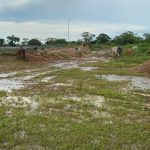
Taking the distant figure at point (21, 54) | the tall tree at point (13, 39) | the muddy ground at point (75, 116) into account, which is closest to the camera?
the muddy ground at point (75, 116)

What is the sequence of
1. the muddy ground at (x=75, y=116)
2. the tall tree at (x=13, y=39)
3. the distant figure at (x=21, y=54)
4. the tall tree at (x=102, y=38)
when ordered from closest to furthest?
the muddy ground at (x=75, y=116)
the distant figure at (x=21, y=54)
the tall tree at (x=13, y=39)
the tall tree at (x=102, y=38)

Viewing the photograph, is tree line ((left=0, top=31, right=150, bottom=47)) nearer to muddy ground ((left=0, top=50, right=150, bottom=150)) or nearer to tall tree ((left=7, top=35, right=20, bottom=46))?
tall tree ((left=7, top=35, right=20, bottom=46))

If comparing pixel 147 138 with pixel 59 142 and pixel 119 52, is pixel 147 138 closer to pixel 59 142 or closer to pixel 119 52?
pixel 59 142

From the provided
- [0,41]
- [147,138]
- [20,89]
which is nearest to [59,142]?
[147,138]

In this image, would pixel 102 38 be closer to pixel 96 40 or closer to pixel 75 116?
pixel 96 40

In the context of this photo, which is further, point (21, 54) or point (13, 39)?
point (13, 39)

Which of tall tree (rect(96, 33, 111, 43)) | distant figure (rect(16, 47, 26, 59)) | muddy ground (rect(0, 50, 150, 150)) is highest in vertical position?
muddy ground (rect(0, 50, 150, 150))

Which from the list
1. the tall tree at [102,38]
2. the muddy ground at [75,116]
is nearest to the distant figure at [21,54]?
the muddy ground at [75,116]

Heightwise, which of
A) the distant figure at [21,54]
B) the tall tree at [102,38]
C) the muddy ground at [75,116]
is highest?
the muddy ground at [75,116]

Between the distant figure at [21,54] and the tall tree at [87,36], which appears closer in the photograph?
the distant figure at [21,54]

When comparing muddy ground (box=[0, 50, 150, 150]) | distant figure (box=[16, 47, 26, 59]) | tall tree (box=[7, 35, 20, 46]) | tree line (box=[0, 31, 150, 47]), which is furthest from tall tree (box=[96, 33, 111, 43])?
muddy ground (box=[0, 50, 150, 150])

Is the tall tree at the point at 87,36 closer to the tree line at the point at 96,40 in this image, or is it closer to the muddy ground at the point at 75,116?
the tree line at the point at 96,40

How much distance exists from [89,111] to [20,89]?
591 cm

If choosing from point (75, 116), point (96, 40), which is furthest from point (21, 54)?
point (96, 40)
